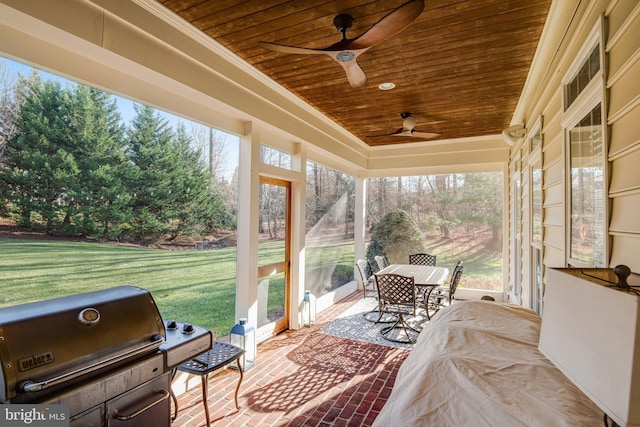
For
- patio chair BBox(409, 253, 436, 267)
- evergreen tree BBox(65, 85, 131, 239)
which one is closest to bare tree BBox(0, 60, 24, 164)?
evergreen tree BBox(65, 85, 131, 239)

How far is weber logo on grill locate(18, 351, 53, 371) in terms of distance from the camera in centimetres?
126

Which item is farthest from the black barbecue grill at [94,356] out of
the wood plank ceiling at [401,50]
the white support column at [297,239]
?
the white support column at [297,239]

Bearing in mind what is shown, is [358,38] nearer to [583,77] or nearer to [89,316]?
[583,77]

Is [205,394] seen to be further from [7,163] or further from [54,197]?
[7,163]

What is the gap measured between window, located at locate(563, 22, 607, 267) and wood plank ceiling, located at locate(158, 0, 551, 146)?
30.7 inches

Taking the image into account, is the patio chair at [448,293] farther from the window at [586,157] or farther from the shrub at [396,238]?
the window at [586,157]

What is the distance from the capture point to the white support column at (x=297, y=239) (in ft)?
14.7

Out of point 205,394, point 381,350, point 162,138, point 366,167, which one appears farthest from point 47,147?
point 366,167

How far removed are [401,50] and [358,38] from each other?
883mm

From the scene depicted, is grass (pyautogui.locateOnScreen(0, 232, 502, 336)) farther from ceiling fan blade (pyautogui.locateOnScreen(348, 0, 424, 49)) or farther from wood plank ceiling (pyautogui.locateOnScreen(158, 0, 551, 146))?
ceiling fan blade (pyautogui.locateOnScreen(348, 0, 424, 49))

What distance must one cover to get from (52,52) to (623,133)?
312 cm

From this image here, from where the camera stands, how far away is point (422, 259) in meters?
6.20

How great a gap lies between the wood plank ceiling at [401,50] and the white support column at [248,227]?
0.83 metres

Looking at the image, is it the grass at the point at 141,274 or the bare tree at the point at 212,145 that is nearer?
the grass at the point at 141,274
